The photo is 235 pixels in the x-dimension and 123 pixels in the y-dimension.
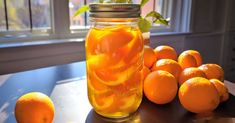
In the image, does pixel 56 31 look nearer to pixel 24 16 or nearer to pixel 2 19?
pixel 24 16

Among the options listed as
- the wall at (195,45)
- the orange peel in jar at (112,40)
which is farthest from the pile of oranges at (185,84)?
the wall at (195,45)

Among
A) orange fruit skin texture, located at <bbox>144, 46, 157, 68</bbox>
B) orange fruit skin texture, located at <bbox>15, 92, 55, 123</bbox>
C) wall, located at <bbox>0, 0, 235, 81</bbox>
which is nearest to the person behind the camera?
orange fruit skin texture, located at <bbox>15, 92, 55, 123</bbox>

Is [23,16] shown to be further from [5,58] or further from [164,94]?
[164,94]

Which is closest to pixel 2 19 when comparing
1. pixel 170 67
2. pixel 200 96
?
pixel 170 67

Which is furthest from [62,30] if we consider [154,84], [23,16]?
[154,84]

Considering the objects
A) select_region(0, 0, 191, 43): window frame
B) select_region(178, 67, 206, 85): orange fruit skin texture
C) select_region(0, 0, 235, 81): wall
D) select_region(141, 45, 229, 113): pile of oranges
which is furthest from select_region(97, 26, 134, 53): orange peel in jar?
select_region(0, 0, 191, 43): window frame

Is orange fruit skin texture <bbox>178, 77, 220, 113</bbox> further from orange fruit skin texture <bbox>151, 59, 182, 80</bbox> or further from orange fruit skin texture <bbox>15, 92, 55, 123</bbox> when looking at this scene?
orange fruit skin texture <bbox>15, 92, 55, 123</bbox>
